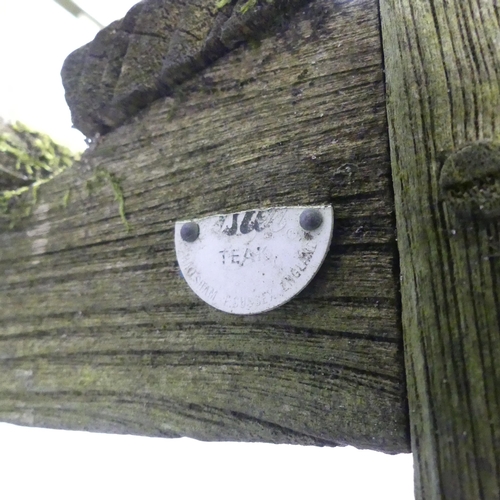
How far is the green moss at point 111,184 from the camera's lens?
80 cm

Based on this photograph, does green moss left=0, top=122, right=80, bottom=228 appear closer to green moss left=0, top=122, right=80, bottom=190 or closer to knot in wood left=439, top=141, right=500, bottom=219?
green moss left=0, top=122, right=80, bottom=190

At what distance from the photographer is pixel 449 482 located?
1.46 feet

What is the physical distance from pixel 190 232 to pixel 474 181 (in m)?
0.37

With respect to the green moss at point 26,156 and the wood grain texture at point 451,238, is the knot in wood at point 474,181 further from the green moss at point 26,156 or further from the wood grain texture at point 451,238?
the green moss at point 26,156

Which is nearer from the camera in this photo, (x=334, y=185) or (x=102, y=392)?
(x=334, y=185)

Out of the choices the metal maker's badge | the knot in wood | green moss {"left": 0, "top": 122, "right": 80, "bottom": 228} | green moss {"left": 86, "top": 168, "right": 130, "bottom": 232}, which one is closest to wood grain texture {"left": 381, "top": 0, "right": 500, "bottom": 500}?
the knot in wood

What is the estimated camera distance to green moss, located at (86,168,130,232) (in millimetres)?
803

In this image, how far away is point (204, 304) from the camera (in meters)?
0.68

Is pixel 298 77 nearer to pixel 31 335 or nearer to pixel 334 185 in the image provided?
pixel 334 185

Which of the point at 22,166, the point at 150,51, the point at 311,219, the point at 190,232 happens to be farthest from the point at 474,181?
the point at 22,166

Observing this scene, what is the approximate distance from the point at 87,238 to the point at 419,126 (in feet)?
1.85

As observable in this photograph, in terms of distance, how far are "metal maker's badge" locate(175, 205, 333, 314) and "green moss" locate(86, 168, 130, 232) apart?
0.15 metres

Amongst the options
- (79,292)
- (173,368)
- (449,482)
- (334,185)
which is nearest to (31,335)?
(79,292)

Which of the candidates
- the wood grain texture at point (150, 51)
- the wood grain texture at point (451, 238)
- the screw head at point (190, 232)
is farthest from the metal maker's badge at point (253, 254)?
the wood grain texture at point (150, 51)
